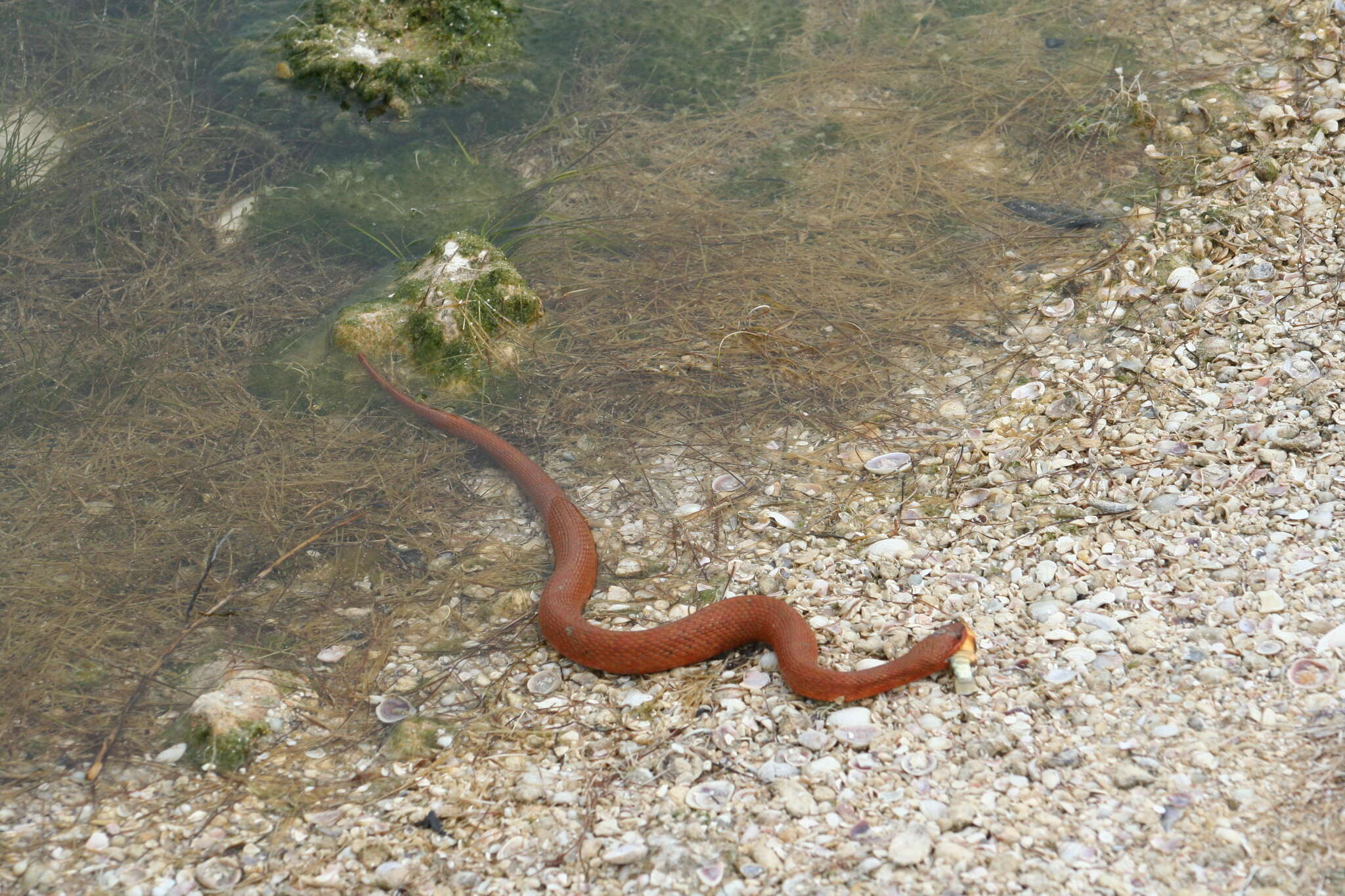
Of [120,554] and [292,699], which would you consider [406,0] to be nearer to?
[120,554]

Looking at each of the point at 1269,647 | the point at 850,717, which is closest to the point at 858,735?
the point at 850,717

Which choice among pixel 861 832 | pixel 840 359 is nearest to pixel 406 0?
pixel 840 359

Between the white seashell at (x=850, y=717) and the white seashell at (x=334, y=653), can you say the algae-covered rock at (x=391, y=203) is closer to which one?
the white seashell at (x=334, y=653)

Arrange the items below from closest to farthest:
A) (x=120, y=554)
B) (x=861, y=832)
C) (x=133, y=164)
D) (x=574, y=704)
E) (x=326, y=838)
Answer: (x=861, y=832), (x=326, y=838), (x=574, y=704), (x=120, y=554), (x=133, y=164)

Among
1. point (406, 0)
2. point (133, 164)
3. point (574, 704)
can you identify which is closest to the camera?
point (574, 704)

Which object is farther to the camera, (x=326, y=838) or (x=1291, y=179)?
(x=1291, y=179)

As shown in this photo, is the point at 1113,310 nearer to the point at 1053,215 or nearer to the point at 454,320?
the point at 1053,215
